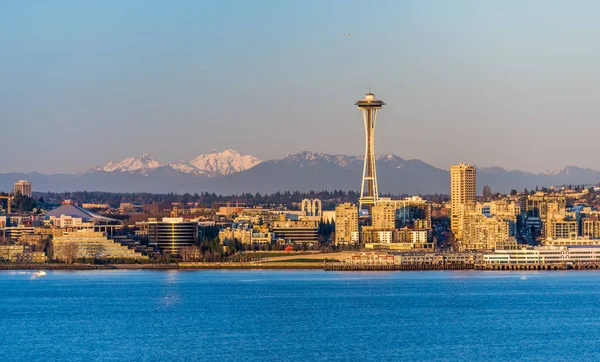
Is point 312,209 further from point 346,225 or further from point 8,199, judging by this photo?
point 346,225

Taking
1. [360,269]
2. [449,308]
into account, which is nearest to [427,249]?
[360,269]


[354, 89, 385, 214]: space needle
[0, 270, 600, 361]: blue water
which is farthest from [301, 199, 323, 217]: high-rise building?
[0, 270, 600, 361]: blue water

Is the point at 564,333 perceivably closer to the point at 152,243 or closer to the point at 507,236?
the point at 507,236

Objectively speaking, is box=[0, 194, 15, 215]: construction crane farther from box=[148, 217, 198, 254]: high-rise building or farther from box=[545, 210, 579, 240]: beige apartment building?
box=[545, 210, 579, 240]: beige apartment building

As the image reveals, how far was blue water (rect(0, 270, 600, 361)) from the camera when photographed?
139 ft

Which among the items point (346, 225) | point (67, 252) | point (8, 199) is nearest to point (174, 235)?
point (67, 252)

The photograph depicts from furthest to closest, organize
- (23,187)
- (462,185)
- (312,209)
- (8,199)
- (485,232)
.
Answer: (23,187), (8,199), (312,209), (462,185), (485,232)

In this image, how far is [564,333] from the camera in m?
47.0

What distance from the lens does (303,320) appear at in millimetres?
51375

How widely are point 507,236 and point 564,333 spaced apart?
210 ft

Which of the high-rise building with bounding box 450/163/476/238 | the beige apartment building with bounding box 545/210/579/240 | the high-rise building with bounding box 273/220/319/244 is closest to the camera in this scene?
the beige apartment building with bounding box 545/210/579/240

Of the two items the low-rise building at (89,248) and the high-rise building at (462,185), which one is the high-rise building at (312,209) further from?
the low-rise building at (89,248)

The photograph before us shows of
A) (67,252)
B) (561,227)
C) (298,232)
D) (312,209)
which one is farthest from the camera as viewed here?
(312,209)

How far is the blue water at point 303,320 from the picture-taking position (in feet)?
139
